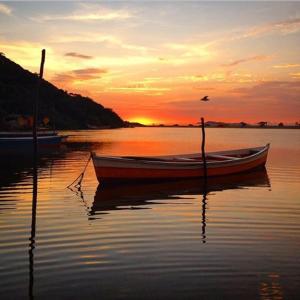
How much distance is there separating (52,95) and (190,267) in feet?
607

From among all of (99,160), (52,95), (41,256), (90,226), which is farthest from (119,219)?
(52,95)

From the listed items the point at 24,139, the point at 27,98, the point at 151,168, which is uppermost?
the point at 27,98

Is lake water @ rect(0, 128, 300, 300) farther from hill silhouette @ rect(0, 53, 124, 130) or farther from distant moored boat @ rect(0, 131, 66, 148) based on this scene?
hill silhouette @ rect(0, 53, 124, 130)

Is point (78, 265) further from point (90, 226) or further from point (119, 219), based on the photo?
point (119, 219)

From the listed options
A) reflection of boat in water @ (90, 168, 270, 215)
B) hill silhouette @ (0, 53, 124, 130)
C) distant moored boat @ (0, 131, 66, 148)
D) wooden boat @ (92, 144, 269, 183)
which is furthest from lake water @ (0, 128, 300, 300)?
hill silhouette @ (0, 53, 124, 130)

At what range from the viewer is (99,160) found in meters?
24.2

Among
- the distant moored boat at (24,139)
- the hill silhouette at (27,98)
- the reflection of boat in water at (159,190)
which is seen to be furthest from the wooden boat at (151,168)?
the hill silhouette at (27,98)

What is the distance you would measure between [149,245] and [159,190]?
11.9m

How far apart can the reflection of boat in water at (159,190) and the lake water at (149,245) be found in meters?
0.14

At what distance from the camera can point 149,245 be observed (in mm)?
11672

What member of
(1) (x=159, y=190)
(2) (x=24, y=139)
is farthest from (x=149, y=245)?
(2) (x=24, y=139)

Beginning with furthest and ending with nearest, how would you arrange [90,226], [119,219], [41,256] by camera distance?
[119,219]
[90,226]
[41,256]

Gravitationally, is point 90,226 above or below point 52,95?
below

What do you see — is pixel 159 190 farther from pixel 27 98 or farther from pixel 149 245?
pixel 27 98
